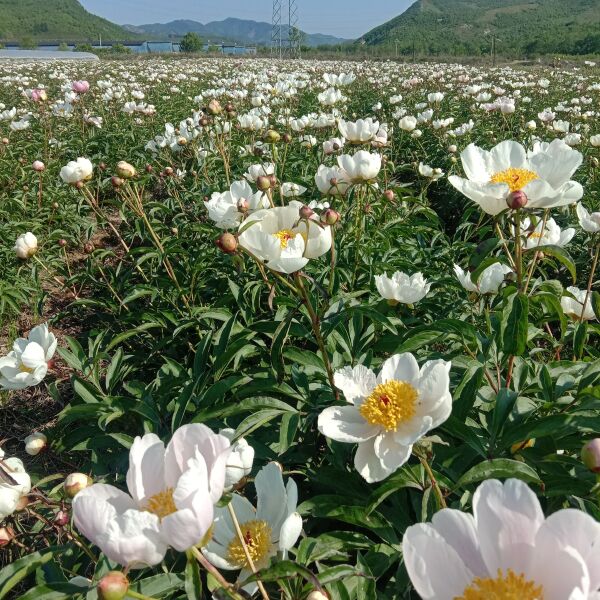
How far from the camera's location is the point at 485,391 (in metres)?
1.68

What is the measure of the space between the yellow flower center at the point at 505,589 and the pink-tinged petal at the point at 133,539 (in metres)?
0.44

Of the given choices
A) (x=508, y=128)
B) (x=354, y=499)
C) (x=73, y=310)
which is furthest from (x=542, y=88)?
(x=354, y=499)

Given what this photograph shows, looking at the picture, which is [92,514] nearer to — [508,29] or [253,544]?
[253,544]

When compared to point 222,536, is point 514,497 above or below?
above

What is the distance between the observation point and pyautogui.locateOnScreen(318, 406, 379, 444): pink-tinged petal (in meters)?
1.21

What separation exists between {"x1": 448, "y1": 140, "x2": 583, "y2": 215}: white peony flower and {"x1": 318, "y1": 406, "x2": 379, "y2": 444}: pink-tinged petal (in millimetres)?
622

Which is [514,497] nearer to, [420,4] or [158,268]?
[158,268]

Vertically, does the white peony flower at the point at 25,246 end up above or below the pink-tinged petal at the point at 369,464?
above

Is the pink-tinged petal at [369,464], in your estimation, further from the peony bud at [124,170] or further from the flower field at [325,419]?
the peony bud at [124,170]

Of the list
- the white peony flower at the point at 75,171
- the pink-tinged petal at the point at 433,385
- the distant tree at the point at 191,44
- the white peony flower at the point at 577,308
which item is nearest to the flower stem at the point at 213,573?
the pink-tinged petal at the point at 433,385

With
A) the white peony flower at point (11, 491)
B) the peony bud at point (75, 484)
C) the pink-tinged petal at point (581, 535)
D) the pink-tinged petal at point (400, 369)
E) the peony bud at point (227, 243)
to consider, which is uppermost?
the peony bud at point (227, 243)

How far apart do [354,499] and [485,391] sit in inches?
22.1

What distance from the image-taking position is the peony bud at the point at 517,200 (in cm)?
121

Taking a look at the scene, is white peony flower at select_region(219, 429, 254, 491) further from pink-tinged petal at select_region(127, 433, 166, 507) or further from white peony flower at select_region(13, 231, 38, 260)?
white peony flower at select_region(13, 231, 38, 260)
